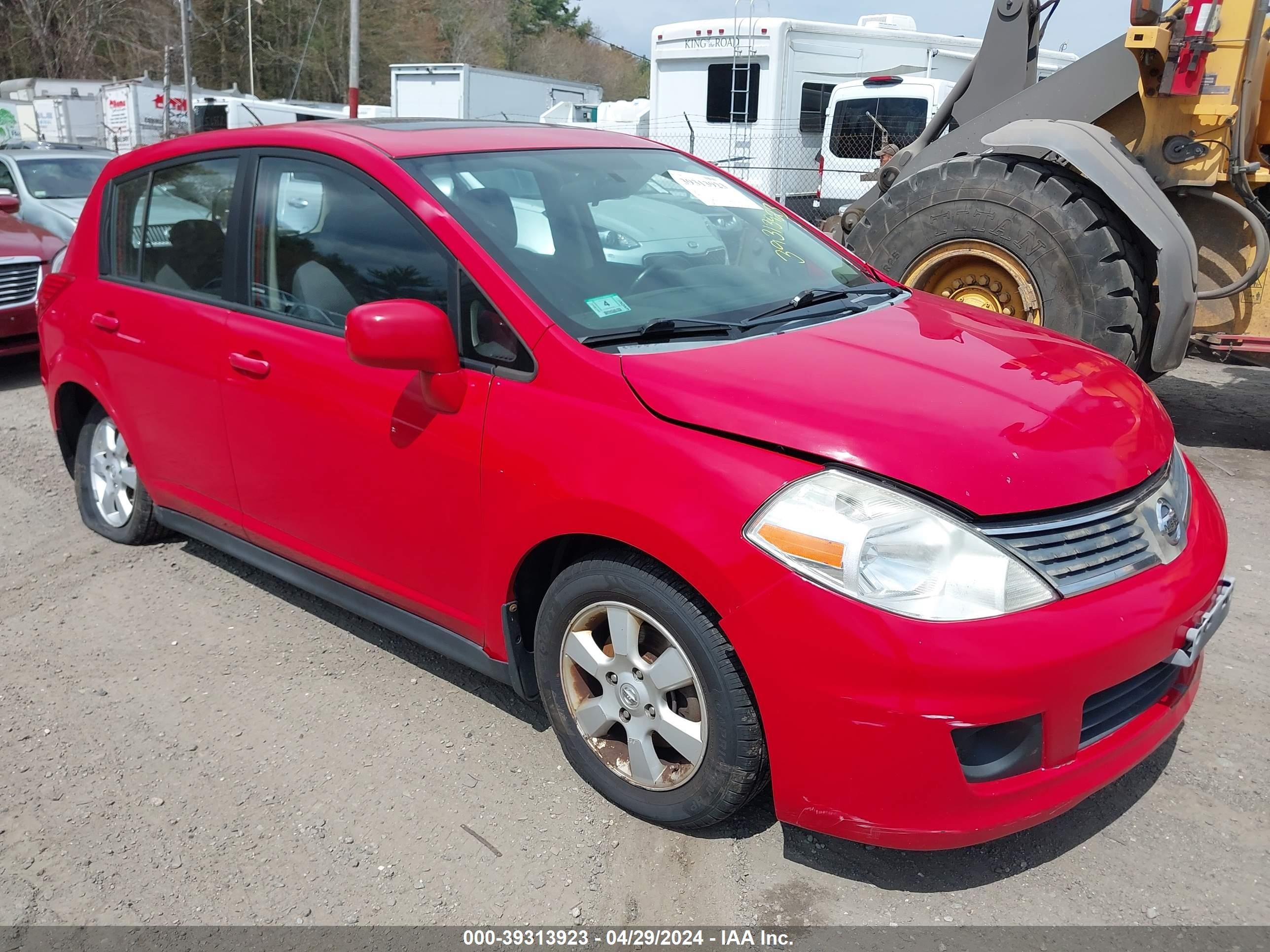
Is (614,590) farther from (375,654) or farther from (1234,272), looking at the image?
(1234,272)

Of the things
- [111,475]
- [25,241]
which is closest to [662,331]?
[111,475]

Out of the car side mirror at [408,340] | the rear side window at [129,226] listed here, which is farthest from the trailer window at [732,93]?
the car side mirror at [408,340]

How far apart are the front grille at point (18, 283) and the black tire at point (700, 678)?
6.80 meters

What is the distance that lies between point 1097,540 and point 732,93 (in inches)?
553

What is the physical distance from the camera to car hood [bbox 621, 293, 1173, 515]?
2.28 meters

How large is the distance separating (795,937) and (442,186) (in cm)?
224

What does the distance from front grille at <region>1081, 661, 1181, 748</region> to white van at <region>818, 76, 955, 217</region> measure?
11.8 meters

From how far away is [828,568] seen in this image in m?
2.21

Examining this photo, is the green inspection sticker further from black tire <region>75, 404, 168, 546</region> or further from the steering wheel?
black tire <region>75, 404, 168, 546</region>

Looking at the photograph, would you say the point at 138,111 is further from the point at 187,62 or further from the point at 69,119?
the point at 187,62

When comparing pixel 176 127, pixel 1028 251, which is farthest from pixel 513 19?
pixel 1028 251

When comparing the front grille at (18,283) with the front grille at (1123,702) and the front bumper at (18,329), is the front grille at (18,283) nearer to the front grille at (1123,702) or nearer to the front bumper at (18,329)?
the front bumper at (18,329)

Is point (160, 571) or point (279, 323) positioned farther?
point (160, 571)

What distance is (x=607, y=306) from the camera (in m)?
2.88
